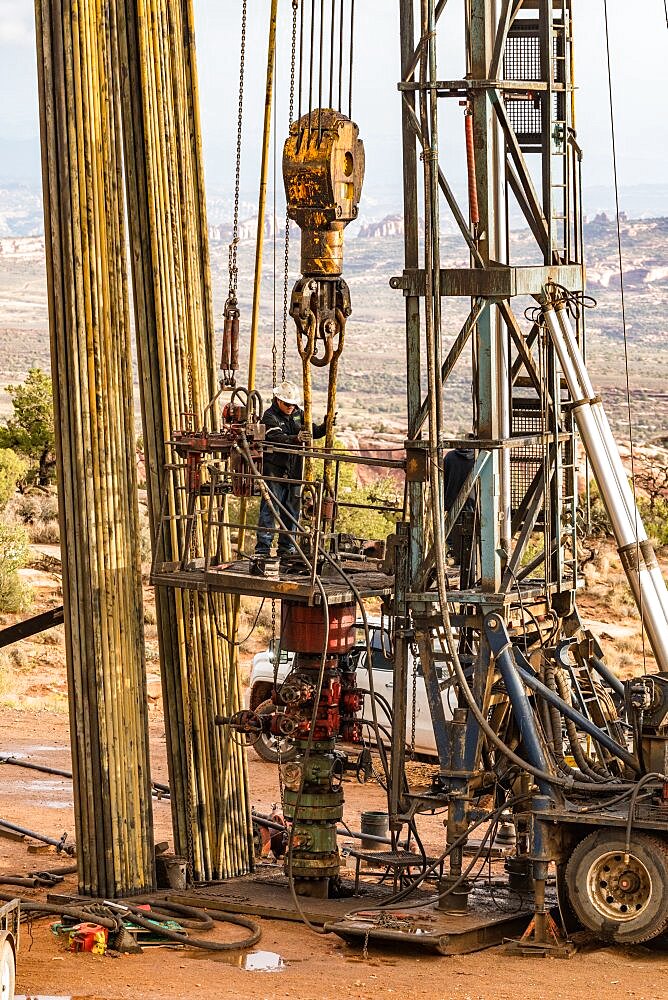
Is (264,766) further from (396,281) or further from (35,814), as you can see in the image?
(396,281)

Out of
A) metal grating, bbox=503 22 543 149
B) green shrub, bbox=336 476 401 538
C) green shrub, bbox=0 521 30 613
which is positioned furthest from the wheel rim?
green shrub, bbox=336 476 401 538

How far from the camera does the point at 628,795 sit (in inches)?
503

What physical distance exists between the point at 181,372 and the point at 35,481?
23.9m

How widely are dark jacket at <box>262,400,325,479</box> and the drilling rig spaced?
0.55m

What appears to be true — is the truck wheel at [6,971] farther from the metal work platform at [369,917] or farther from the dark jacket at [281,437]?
Answer: the dark jacket at [281,437]

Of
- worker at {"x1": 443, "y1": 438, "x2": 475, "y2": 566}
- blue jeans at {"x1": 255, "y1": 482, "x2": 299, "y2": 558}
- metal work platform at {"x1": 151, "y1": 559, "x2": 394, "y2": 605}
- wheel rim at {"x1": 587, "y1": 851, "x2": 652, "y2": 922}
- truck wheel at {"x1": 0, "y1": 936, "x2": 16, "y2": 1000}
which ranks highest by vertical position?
worker at {"x1": 443, "y1": 438, "x2": 475, "y2": 566}

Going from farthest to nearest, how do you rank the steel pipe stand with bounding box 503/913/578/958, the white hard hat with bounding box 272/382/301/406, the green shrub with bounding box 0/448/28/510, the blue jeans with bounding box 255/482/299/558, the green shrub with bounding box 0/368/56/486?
the green shrub with bounding box 0/368/56/486 → the green shrub with bounding box 0/448/28/510 → the white hard hat with bounding box 272/382/301/406 → the blue jeans with bounding box 255/482/299/558 → the steel pipe stand with bounding box 503/913/578/958

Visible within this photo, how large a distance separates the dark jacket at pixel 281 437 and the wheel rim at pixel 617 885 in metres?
4.55

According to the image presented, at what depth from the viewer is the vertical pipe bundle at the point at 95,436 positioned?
13664 millimetres

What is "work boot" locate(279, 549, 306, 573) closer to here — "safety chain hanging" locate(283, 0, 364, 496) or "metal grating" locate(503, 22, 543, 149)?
"safety chain hanging" locate(283, 0, 364, 496)

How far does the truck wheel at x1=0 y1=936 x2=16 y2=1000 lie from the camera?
10180 millimetres

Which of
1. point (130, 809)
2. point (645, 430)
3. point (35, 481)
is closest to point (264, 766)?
point (130, 809)

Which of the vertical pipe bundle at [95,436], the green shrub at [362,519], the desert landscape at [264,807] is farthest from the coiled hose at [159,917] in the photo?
the green shrub at [362,519]

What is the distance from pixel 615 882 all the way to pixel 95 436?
5.18m
